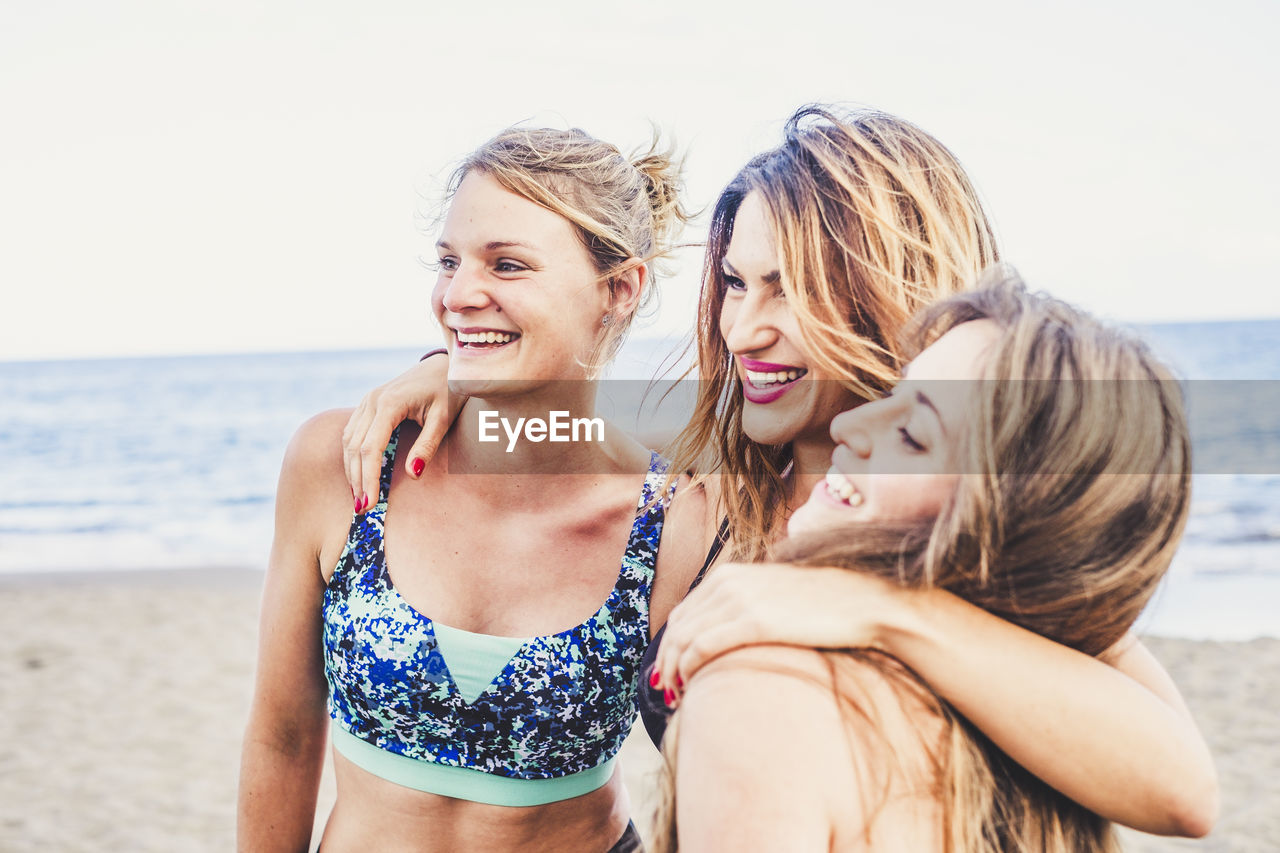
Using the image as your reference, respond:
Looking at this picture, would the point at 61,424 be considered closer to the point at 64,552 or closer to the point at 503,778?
→ the point at 64,552

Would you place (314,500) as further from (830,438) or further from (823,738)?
(823,738)

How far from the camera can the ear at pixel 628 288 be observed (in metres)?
2.59

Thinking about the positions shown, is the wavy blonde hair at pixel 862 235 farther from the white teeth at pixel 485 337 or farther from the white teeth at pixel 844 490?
the white teeth at pixel 485 337

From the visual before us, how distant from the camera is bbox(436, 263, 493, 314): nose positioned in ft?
7.57

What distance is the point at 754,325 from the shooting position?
82.7 inches

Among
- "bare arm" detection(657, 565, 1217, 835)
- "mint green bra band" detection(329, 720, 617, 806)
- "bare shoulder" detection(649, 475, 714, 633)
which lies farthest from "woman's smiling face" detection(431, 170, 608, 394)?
"bare arm" detection(657, 565, 1217, 835)

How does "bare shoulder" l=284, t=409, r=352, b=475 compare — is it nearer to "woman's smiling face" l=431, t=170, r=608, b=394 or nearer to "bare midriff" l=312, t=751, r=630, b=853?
"woman's smiling face" l=431, t=170, r=608, b=394

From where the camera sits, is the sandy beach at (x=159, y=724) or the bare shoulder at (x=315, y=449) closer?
the bare shoulder at (x=315, y=449)

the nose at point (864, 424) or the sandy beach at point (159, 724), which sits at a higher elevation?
the nose at point (864, 424)

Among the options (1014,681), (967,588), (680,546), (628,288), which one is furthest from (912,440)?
(628,288)

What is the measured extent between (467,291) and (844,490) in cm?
115

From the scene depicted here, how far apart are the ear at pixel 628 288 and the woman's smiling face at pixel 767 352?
43 centimetres

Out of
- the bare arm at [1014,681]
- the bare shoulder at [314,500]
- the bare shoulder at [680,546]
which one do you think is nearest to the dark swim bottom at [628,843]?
the bare shoulder at [680,546]

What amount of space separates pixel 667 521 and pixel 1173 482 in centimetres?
128
